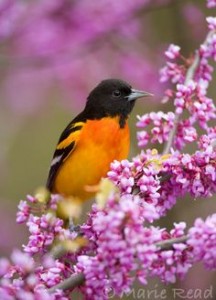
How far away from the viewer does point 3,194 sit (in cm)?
972

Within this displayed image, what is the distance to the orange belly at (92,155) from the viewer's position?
4844 millimetres

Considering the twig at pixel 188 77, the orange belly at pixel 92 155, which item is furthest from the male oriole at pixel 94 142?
the twig at pixel 188 77

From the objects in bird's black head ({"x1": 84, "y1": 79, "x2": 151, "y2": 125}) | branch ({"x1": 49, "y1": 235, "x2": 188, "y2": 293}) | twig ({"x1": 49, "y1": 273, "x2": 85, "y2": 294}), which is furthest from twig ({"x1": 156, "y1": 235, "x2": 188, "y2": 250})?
bird's black head ({"x1": 84, "y1": 79, "x2": 151, "y2": 125})

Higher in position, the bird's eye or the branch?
the bird's eye

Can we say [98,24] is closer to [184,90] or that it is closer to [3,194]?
[3,194]

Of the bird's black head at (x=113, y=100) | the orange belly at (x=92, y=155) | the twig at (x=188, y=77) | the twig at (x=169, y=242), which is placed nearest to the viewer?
the twig at (x=169, y=242)

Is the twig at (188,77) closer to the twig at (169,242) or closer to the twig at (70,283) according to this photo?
the twig at (169,242)

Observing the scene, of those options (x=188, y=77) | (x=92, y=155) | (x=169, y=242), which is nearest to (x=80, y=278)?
(x=169, y=242)

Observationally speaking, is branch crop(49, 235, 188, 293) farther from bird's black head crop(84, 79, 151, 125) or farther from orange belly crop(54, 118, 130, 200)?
bird's black head crop(84, 79, 151, 125)

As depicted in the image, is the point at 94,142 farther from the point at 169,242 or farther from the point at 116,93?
the point at 169,242

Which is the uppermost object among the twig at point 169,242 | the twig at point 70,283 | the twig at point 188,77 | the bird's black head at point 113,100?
the bird's black head at point 113,100

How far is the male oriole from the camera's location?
16.0 ft

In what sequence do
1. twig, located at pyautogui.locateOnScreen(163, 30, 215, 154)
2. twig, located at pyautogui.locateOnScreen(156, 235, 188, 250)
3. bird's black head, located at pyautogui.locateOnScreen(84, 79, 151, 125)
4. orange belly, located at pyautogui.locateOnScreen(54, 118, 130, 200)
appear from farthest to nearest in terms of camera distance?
bird's black head, located at pyautogui.locateOnScreen(84, 79, 151, 125) < orange belly, located at pyautogui.locateOnScreen(54, 118, 130, 200) < twig, located at pyautogui.locateOnScreen(163, 30, 215, 154) < twig, located at pyautogui.locateOnScreen(156, 235, 188, 250)

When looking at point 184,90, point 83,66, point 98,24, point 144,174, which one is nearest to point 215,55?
point 184,90
